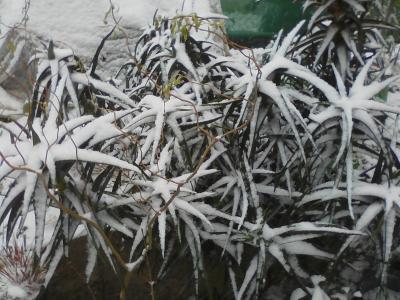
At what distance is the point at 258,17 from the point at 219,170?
10.9 feet

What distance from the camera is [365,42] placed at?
1.73 meters

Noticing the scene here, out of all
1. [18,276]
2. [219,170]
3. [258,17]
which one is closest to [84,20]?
[258,17]

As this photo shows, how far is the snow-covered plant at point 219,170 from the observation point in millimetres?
1257

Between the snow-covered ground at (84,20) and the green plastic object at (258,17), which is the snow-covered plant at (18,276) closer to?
the snow-covered ground at (84,20)

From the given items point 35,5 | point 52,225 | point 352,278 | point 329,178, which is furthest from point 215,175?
point 35,5

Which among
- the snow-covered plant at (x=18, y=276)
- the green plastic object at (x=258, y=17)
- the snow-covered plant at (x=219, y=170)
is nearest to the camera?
the snow-covered plant at (x=219, y=170)

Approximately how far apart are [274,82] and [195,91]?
26 centimetres

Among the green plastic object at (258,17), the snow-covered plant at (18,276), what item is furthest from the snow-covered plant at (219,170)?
the green plastic object at (258,17)

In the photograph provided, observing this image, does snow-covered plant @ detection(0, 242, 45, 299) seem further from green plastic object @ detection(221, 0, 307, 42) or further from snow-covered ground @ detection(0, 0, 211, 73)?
green plastic object @ detection(221, 0, 307, 42)

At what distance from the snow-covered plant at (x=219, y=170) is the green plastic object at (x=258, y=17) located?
275 centimetres

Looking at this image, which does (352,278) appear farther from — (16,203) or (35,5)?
(35,5)

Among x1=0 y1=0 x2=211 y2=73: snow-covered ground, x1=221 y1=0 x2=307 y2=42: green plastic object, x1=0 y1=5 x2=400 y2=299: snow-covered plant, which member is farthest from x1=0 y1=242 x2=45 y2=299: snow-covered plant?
x1=221 y1=0 x2=307 y2=42: green plastic object

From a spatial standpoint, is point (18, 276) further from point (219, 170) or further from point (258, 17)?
point (258, 17)

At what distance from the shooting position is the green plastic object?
14.2 ft
